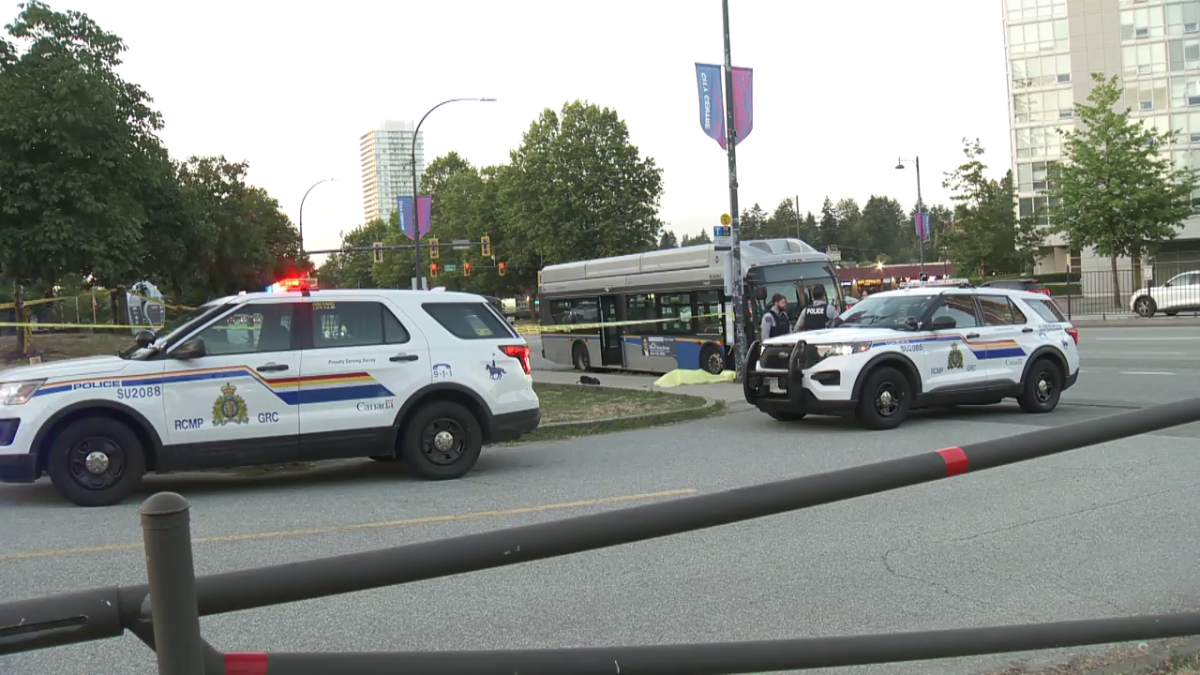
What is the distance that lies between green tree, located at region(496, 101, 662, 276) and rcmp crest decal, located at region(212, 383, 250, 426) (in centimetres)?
5552

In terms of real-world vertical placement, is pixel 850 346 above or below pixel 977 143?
below

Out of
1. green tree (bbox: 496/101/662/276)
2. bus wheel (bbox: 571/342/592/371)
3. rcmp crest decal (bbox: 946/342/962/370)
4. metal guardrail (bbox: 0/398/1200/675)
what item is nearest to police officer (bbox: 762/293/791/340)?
rcmp crest decal (bbox: 946/342/962/370)

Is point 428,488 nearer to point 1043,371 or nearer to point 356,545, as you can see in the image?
point 356,545

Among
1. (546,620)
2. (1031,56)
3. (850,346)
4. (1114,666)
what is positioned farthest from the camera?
(1031,56)

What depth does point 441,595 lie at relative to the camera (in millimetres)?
5703

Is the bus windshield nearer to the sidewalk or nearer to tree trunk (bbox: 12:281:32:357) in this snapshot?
the sidewalk

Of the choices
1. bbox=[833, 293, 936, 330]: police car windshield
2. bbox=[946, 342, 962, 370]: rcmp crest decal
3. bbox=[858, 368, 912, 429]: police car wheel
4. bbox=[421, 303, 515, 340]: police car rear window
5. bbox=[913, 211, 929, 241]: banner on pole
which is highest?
bbox=[913, 211, 929, 241]: banner on pole

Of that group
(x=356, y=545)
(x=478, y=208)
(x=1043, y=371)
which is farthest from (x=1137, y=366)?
(x=478, y=208)

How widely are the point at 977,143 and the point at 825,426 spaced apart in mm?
42212

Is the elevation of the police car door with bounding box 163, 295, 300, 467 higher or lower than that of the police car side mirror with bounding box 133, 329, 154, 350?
lower

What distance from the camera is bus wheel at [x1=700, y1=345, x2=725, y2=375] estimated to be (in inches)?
869

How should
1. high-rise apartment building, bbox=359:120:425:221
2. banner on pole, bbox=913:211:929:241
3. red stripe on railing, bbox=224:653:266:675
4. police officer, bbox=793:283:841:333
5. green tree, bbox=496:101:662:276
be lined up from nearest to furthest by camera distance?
red stripe on railing, bbox=224:653:266:675 → police officer, bbox=793:283:841:333 → banner on pole, bbox=913:211:929:241 → green tree, bbox=496:101:662:276 → high-rise apartment building, bbox=359:120:425:221

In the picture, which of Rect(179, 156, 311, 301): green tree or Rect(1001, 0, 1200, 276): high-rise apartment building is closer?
Rect(179, 156, 311, 301): green tree

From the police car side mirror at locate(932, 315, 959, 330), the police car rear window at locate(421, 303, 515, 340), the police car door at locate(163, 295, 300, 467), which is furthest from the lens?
the police car side mirror at locate(932, 315, 959, 330)
